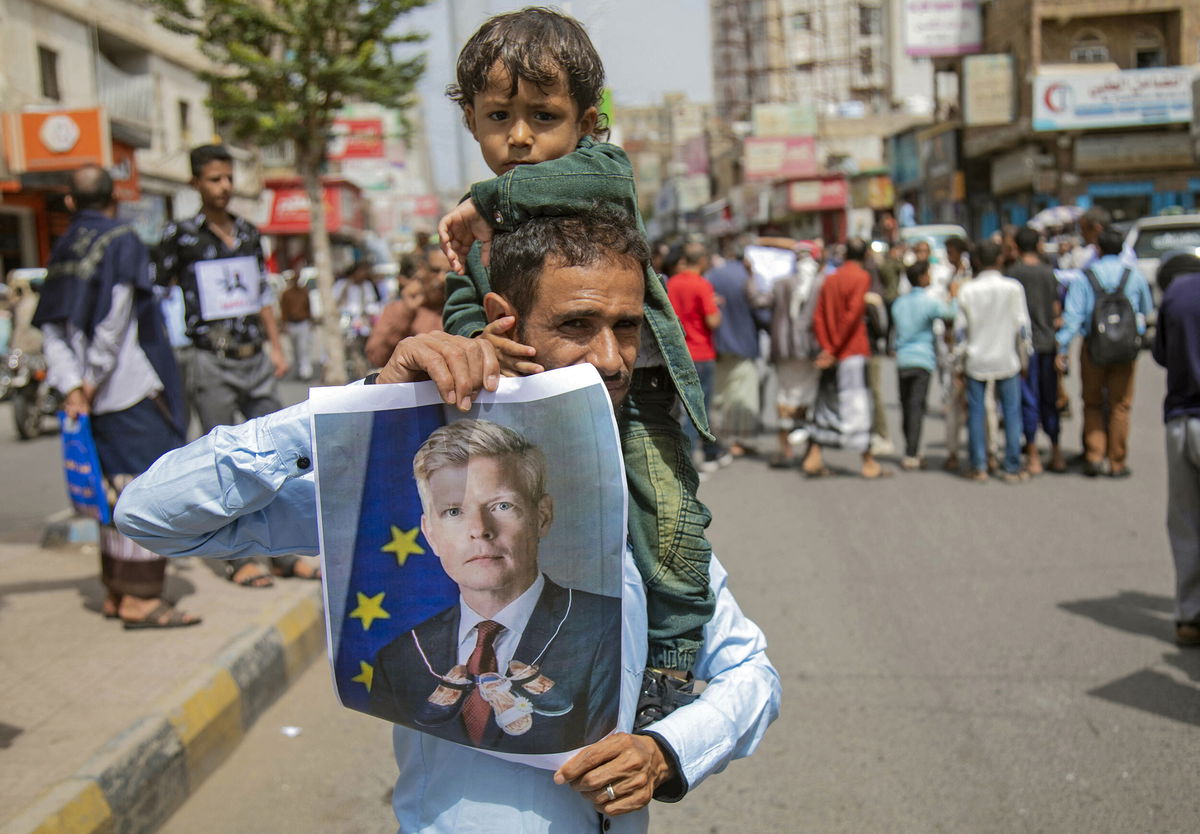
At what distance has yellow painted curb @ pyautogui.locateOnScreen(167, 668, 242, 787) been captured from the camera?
13.7 ft

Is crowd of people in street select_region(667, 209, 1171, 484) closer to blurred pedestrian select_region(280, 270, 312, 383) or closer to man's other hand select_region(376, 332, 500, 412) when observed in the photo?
man's other hand select_region(376, 332, 500, 412)

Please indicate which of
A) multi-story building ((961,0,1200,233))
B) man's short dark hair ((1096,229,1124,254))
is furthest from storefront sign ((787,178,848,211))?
man's short dark hair ((1096,229,1124,254))

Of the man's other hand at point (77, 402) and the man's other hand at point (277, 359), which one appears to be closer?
the man's other hand at point (77, 402)

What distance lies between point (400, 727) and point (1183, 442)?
468 centimetres

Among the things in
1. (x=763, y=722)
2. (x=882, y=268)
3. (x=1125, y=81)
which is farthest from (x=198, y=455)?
(x=1125, y=81)

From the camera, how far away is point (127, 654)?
4.94 m

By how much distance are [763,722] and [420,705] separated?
0.56 metres

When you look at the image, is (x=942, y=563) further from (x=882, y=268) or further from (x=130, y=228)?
(x=882, y=268)

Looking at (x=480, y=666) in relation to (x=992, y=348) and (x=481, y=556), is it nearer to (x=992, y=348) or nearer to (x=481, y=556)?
(x=481, y=556)

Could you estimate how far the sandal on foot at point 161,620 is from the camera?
5.30 meters

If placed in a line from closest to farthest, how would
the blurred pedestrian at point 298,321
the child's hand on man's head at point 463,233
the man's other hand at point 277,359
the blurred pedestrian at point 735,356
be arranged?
the child's hand on man's head at point 463,233, the man's other hand at point 277,359, the blurred pedestrian at point 735,356, the blurred pedestrian at point 298,321

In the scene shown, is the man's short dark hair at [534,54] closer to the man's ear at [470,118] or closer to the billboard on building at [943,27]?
the man's ear at [470,118]

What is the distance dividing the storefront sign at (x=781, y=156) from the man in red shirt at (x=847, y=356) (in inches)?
1849

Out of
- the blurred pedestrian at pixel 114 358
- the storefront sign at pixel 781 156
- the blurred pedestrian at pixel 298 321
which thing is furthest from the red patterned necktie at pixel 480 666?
the storefront sign at pixel 781 156
